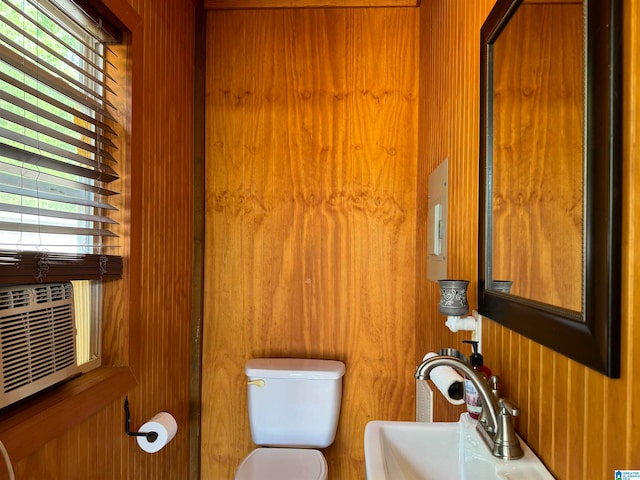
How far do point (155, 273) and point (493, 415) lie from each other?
1.26 m

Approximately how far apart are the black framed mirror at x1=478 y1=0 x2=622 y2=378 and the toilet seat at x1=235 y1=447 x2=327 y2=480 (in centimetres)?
104

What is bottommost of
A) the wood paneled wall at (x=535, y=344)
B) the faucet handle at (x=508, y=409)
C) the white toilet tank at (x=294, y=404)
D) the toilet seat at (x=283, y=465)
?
the toilet seat at (x=283, y=465)

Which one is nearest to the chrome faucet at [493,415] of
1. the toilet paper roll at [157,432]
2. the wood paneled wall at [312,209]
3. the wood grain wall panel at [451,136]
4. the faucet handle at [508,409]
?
the faucet handle at [508,409]

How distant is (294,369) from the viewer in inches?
72.5

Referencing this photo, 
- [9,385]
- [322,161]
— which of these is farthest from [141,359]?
[322,161]

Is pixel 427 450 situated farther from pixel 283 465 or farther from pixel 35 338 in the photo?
pixel 35 338

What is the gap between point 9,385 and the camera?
36.8 inches

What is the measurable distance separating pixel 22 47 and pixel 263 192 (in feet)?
3.84

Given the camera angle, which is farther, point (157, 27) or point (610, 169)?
point (157, 27)

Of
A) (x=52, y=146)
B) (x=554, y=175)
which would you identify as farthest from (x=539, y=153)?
(x=52, y=146)

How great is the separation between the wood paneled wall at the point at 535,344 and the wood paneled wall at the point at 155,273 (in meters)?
1.06

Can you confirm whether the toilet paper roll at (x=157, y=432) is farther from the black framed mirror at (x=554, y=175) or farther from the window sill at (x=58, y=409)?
the black framed mirror at (x=554, y=175)

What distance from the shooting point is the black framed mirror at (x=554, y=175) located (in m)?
0.56

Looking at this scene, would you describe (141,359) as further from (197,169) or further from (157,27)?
(157,27)
